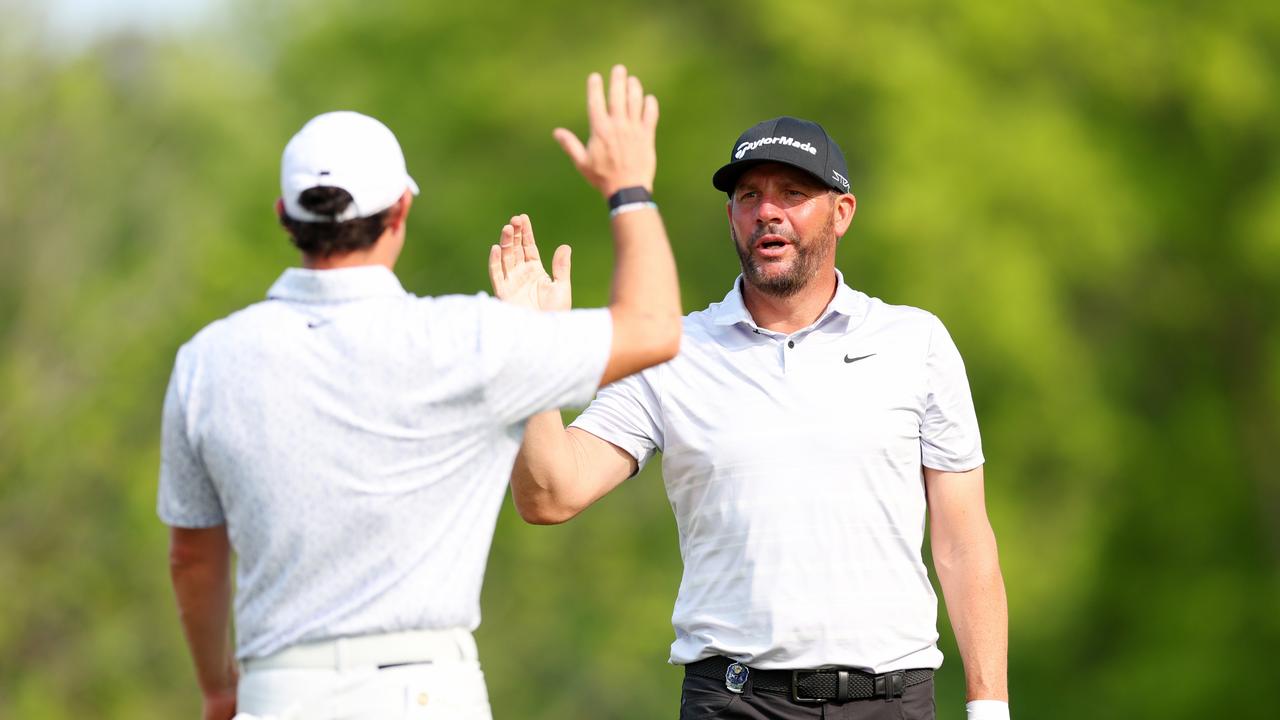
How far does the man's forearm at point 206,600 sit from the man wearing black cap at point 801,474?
132 centimetres

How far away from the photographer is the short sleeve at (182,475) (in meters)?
3.88

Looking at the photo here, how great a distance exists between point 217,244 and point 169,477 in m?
15.5

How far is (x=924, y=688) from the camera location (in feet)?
17.6

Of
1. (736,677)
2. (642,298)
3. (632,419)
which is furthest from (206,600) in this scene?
(632,419)

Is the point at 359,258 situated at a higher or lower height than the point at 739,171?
lower

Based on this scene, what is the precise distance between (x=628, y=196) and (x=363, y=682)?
1.12 metres

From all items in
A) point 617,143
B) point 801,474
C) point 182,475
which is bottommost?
point 182,475

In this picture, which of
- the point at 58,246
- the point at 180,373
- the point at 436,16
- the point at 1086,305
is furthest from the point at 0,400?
the point at 180,373

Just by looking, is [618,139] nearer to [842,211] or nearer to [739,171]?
[739,171]

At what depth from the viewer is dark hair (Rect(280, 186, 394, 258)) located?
3.90m

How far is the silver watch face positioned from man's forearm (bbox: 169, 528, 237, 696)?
4.87 ft

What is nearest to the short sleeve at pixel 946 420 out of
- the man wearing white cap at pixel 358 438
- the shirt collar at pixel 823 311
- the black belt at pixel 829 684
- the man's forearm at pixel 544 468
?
the shirt collar at pixel 823 311

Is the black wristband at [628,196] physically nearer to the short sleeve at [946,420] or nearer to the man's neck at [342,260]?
the man's neck at [342,260]

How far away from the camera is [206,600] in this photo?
4.17 meters
